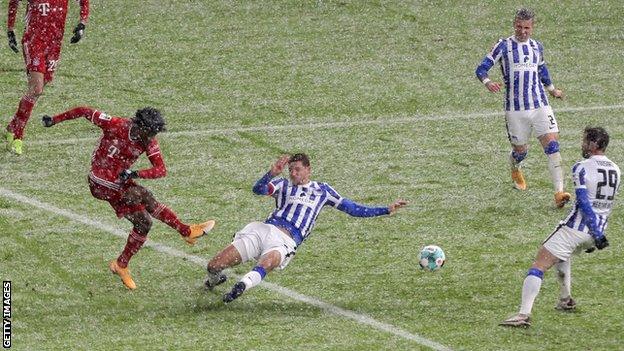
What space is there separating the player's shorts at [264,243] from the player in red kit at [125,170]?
91 cm

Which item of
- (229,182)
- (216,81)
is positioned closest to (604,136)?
(229,182)

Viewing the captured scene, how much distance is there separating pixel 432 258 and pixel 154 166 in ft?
9.02

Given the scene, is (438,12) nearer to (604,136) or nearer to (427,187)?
(427,187)

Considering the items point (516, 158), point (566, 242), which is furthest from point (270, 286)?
point (516, 158)

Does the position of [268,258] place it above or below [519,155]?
below

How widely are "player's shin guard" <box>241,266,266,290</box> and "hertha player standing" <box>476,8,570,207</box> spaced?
15.4 feet

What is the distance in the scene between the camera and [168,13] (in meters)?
24.4

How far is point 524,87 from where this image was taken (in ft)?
56.4

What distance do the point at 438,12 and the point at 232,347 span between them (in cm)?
1306

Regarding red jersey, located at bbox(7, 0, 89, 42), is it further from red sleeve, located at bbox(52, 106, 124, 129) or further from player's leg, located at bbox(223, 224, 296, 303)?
player's leg, located at bbox(223, 224, 296, 303)

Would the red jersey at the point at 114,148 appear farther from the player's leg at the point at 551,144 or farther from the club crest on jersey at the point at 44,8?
the player's leg at the point at 551,144

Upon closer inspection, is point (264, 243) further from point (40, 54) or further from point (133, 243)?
point (40, 54)

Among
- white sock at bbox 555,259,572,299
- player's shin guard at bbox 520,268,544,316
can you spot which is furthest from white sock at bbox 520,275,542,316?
white sock at bbox 555,259,572,299

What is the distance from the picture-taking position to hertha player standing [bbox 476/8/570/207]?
1714cm
